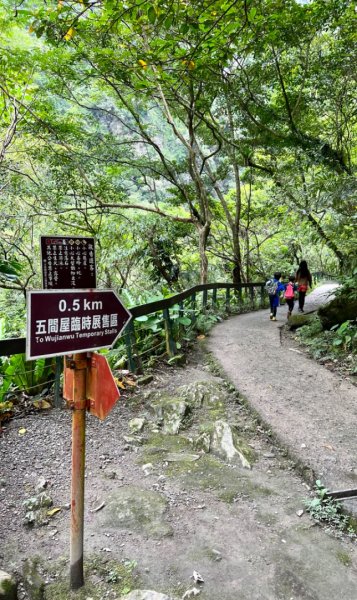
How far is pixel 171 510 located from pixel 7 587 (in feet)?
4.32

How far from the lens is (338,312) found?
26.1 feet

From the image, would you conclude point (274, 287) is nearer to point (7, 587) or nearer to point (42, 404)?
point (42, 404)

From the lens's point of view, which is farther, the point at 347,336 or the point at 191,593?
the point at 347,336

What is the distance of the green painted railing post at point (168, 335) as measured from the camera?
6.59 meters

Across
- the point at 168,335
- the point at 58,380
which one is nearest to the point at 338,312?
the point at 168,335

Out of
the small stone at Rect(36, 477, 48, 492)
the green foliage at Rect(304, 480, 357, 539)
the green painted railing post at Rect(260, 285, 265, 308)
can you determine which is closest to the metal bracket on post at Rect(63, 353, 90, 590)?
the small stone at Rect(36, 477, 48, 492)

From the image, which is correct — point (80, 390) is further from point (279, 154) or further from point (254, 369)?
point (279, 154)

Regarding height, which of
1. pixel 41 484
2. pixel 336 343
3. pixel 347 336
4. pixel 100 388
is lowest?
pixel 41 484

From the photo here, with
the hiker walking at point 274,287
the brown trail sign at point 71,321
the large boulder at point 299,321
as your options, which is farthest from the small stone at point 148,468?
the hiker walking at point 274,287

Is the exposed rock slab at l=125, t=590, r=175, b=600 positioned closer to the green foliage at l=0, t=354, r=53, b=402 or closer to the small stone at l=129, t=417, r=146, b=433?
the small stone at l=129, t=417, r=146, b=433

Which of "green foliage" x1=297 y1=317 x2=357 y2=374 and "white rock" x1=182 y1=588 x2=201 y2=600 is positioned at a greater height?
"green foliage" x1=297 y1=317 x2=357 y2=374

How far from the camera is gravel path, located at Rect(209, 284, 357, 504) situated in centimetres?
386

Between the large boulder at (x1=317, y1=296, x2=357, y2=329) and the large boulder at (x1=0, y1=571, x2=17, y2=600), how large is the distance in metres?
7.13

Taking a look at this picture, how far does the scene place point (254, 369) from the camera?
641cm
